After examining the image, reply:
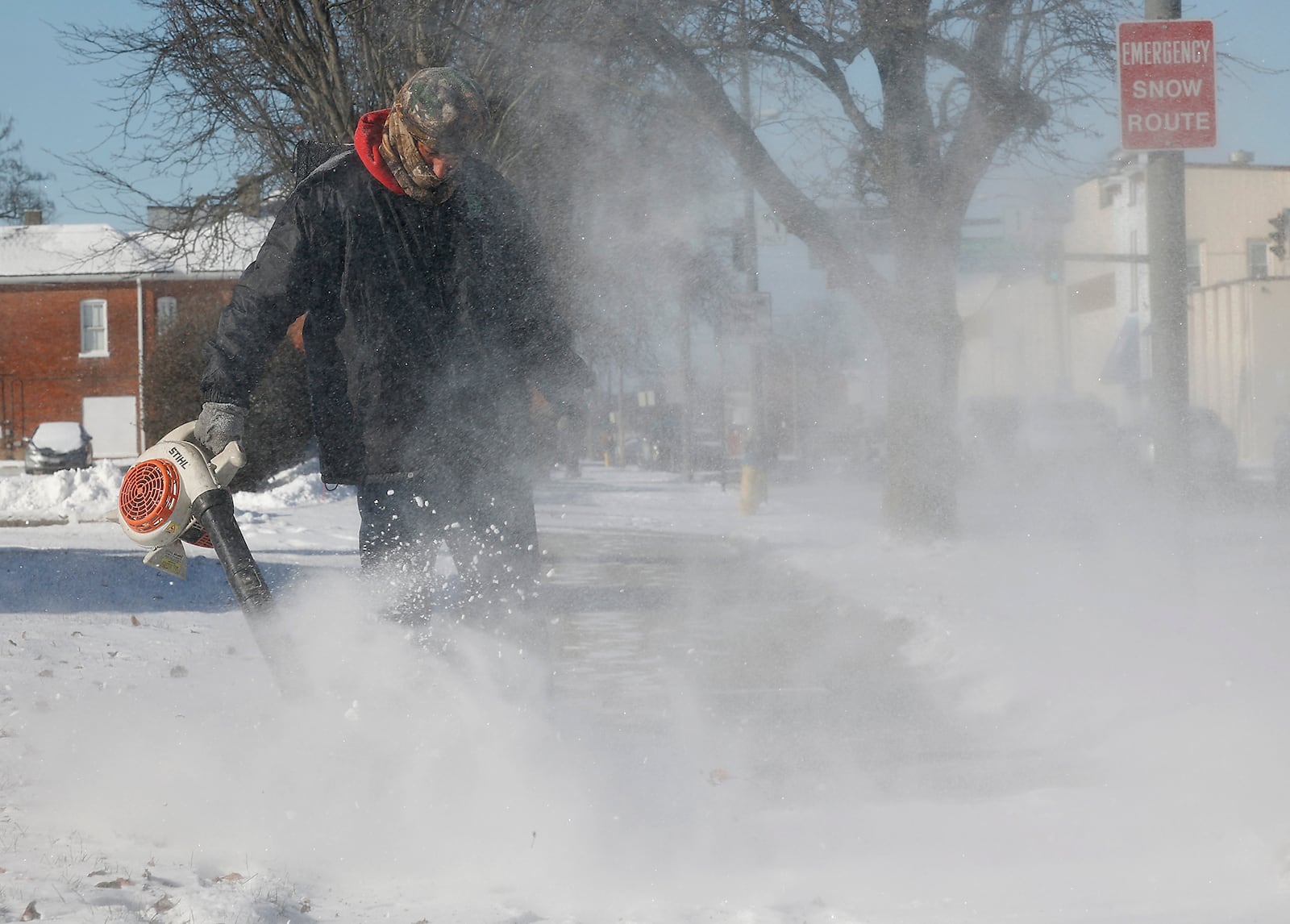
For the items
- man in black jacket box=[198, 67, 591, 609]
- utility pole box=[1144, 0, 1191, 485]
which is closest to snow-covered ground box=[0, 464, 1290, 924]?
man in black jacket box=[198, 67, 591, 609]

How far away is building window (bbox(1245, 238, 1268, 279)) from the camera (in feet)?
37.9

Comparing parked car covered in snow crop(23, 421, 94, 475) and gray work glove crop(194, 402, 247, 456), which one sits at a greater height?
parked car covered in snow crop(23, 421, 94, 475)

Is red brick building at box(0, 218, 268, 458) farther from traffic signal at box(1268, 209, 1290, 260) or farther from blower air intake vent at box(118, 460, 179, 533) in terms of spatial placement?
blower air intake vent at box(118, 460, 179, 533)

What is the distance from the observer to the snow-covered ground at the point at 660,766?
91.6 inches

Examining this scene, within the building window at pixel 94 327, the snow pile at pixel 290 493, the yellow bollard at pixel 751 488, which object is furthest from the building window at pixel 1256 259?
the building window at pixel 94 327

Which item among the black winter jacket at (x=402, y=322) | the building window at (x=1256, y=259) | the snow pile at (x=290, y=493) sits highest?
the building window at (x=1256, y=259)

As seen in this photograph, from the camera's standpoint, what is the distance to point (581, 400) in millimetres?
3324

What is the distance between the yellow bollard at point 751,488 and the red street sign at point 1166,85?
767cm

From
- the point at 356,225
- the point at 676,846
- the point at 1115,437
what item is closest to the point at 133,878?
the point at 676,846

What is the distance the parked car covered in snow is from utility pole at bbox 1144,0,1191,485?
27133mm

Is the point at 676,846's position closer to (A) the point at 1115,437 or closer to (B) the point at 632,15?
(B) the point at 632,15

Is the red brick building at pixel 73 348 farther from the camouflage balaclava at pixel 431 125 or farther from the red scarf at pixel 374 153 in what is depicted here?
the camouflage balaclava at pixel 431 125

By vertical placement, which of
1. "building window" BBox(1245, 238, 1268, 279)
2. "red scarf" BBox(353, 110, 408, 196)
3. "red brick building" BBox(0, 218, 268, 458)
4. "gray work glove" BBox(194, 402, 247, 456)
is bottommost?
"gray work glove" BBox(194, 402, 247, 456)

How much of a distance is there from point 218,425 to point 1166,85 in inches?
155
